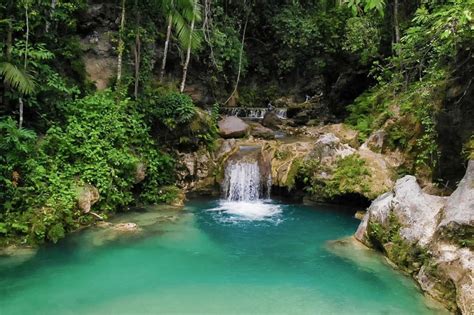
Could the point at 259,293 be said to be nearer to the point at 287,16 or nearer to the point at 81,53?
the point at 81,53

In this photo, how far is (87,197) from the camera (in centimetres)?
961

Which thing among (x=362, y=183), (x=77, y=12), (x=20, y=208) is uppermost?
(x=77, y=12)

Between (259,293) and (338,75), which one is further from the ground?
(338,75)

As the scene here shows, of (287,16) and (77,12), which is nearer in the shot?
(77,12)

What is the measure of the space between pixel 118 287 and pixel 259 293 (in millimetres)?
2345

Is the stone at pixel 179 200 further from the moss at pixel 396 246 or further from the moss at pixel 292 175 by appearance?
the moss at pixel 396 246

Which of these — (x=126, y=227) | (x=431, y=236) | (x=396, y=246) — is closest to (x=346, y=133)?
(x=396, y=246)

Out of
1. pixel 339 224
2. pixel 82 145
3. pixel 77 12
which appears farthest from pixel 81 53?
pixel 339 224

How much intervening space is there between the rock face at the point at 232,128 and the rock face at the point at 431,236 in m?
7.17

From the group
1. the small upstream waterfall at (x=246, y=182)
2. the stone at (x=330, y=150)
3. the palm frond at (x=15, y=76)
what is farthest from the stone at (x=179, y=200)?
the palm frond at (x=15, y=76)

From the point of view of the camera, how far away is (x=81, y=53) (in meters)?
12.5

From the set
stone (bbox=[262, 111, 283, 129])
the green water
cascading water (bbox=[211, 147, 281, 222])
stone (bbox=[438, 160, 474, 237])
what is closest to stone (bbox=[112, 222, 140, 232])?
the green water

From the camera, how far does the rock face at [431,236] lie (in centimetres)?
609

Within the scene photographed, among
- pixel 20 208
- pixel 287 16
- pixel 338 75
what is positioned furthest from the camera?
pixel 287 16
